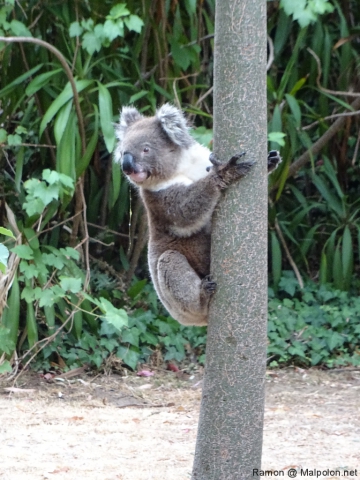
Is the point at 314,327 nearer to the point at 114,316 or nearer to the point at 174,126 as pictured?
the point at 114,316

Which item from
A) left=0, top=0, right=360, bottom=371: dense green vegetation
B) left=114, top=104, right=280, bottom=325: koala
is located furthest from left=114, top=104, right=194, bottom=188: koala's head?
left=0, top=0, right=360, bottom=371: dense green vegetation

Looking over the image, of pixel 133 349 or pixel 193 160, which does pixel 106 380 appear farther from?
pixel 193 160

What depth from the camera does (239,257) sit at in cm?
272

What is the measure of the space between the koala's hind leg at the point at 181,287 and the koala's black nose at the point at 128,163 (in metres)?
0.42

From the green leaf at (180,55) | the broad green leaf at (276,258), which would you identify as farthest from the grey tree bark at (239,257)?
the broad green leaf at (276,258)

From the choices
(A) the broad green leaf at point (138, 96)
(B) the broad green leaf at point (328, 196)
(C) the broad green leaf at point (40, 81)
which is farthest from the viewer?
(B) the broad green leaf at point (328, 196)

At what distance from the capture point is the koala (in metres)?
3.19

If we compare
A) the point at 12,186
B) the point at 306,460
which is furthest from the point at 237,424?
the point at 12,186

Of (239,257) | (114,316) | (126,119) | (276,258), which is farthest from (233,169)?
(276,258)

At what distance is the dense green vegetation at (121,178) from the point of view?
5012mm

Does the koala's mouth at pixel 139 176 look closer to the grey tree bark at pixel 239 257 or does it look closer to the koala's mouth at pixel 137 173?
the koala's mouth at pixel 137 173

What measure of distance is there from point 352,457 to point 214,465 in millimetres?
1117

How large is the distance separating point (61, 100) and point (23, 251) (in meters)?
1.03

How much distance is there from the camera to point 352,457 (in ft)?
11.9
